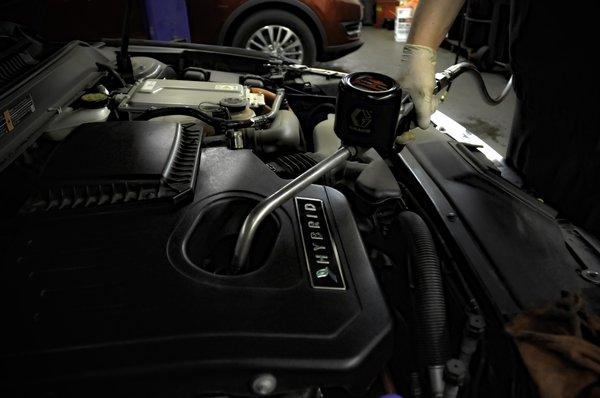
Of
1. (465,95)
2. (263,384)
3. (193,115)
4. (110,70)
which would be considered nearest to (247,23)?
(465,95)

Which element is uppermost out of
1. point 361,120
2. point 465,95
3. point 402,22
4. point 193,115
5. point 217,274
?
point 361,120

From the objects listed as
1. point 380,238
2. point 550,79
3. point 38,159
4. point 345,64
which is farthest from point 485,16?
point 38,159

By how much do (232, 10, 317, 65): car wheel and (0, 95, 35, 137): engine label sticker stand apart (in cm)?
276

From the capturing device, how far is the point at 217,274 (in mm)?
755

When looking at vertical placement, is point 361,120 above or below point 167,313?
above

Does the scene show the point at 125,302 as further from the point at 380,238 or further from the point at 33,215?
the point at 380,238

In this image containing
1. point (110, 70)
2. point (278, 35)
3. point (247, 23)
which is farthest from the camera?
point (278, 35)

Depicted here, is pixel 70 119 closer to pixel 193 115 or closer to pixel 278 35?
pixel 193 115

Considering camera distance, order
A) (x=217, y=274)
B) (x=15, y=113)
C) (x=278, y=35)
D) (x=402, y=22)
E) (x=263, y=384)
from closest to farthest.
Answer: (x=263, y=384)
(x=217, y=274)
(x=15, y=113)
(x=278, y=35)
(x=402, y=22)

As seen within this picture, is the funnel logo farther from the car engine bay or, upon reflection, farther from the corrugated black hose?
the corrugated black hose

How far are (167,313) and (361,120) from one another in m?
0.48

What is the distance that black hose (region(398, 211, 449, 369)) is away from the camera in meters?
0.73

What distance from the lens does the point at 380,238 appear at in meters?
1.01

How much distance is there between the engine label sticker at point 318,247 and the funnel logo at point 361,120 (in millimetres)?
178
